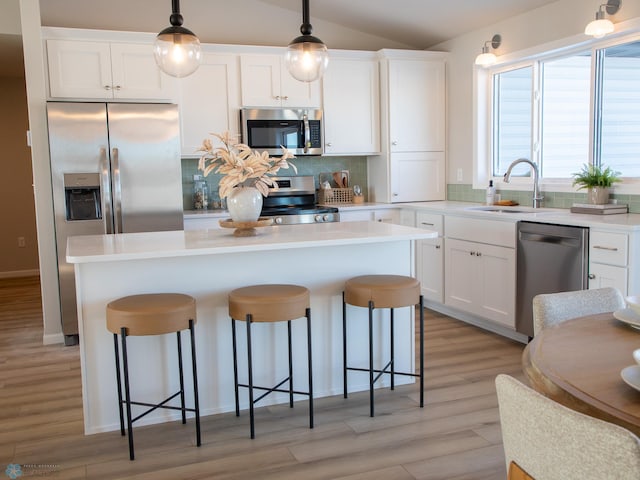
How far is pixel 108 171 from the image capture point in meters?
4.39

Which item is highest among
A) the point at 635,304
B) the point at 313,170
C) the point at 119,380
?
the point at 313,170

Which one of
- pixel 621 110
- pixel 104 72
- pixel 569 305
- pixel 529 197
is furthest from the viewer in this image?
pixel 529 197

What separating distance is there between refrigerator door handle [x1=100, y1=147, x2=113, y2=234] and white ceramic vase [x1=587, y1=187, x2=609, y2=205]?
3391 millimetres

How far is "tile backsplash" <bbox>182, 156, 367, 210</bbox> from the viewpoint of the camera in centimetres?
542

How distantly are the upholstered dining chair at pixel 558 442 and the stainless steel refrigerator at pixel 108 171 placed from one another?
12.3 ft

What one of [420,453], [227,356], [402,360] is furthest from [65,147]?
[420,453]

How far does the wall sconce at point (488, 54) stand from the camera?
480 centimetres

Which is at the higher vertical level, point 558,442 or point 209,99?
point 209,99

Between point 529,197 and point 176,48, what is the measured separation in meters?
3.06

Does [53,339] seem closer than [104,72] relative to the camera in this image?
Yes

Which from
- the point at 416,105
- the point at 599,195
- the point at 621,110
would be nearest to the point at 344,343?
the point at 599,195

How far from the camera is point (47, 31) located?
4406 millimetres

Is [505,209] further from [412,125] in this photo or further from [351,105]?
[351,105]

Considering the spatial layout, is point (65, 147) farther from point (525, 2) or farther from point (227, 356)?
point (525, 2)
